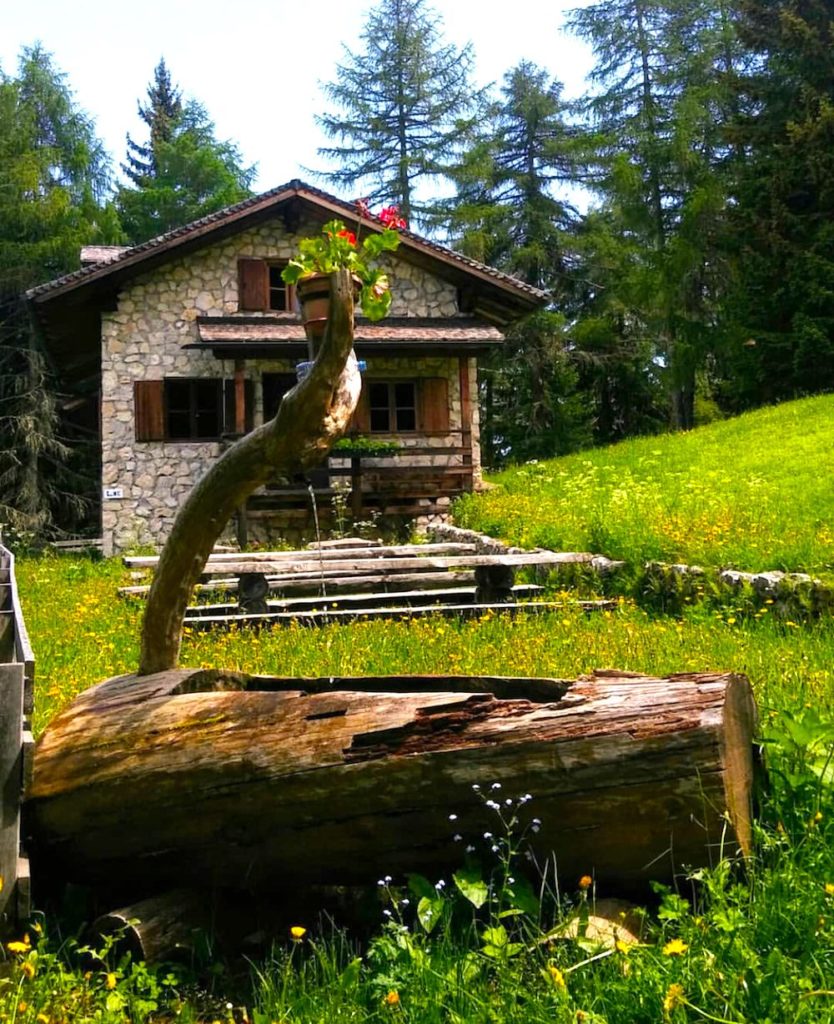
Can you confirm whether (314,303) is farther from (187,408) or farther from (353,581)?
(187,408)

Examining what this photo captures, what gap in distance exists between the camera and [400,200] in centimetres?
3111

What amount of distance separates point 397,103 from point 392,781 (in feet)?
105

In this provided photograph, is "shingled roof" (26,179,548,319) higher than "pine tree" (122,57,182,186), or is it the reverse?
"pine tree" (122,57,182,186)

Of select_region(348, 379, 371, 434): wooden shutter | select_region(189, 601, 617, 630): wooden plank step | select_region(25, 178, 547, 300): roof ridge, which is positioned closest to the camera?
select_region(189, 601, 617, 630): wooden plank step

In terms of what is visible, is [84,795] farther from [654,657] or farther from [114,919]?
[654,657]

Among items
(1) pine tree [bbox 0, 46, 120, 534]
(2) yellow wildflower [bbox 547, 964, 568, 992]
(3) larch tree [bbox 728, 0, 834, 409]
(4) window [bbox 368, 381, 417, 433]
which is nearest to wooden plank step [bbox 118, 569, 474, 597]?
(2) yellow wildflower [bbox 547, 964, 568, 992]

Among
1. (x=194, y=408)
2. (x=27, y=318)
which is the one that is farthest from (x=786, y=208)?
(x=27, y=318)

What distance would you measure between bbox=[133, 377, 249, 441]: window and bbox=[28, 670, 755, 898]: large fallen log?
15.7m

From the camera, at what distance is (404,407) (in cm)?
2052

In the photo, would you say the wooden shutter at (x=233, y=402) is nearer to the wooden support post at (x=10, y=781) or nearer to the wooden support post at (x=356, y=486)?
the wooden support post at (x=356, y=486)

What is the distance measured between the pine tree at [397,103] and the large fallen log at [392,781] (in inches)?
1175

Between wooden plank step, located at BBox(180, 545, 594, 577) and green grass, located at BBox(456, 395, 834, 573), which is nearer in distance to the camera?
green grass, located at BBox(456, 395, 834, 573)

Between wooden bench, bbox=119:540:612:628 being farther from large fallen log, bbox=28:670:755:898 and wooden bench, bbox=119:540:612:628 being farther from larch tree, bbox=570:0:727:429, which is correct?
larch tree, bbox=570:0:727:429

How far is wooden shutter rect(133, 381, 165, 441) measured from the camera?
18.9m
